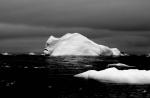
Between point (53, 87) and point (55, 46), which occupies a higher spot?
point (55, 46)

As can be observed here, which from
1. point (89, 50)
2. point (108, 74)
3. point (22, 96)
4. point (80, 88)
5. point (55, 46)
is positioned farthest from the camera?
point (55, 46)

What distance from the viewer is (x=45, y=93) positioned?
27.5m

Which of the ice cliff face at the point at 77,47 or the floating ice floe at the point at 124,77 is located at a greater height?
the ice cliff face at the point at 77,47

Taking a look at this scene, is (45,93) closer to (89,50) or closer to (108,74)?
(108,74)

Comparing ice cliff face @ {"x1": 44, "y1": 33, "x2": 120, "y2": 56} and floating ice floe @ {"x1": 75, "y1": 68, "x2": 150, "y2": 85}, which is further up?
ice cliff face @ {"x1": 44, "y1": 33, "x2": 120, "y2": 56}

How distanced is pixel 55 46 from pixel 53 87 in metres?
132

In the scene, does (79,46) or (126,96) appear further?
(79,46)

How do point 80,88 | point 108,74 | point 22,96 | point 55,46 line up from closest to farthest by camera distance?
point 22,96
point 80,88
point 108,74
point 55,46

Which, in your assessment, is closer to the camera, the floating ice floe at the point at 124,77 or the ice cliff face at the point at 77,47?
the floating ice floe at the point at 124,77

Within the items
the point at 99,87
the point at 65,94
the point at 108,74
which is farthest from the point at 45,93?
the point at 108,74

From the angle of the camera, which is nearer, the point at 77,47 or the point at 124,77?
the point at 124,77

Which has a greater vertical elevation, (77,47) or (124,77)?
(77,47)

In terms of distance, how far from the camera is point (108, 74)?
3791cm

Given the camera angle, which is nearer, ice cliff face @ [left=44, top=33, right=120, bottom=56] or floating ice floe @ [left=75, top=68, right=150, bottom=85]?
floating ice floe @ [left=75, top=68, right=150, bottom=85]
